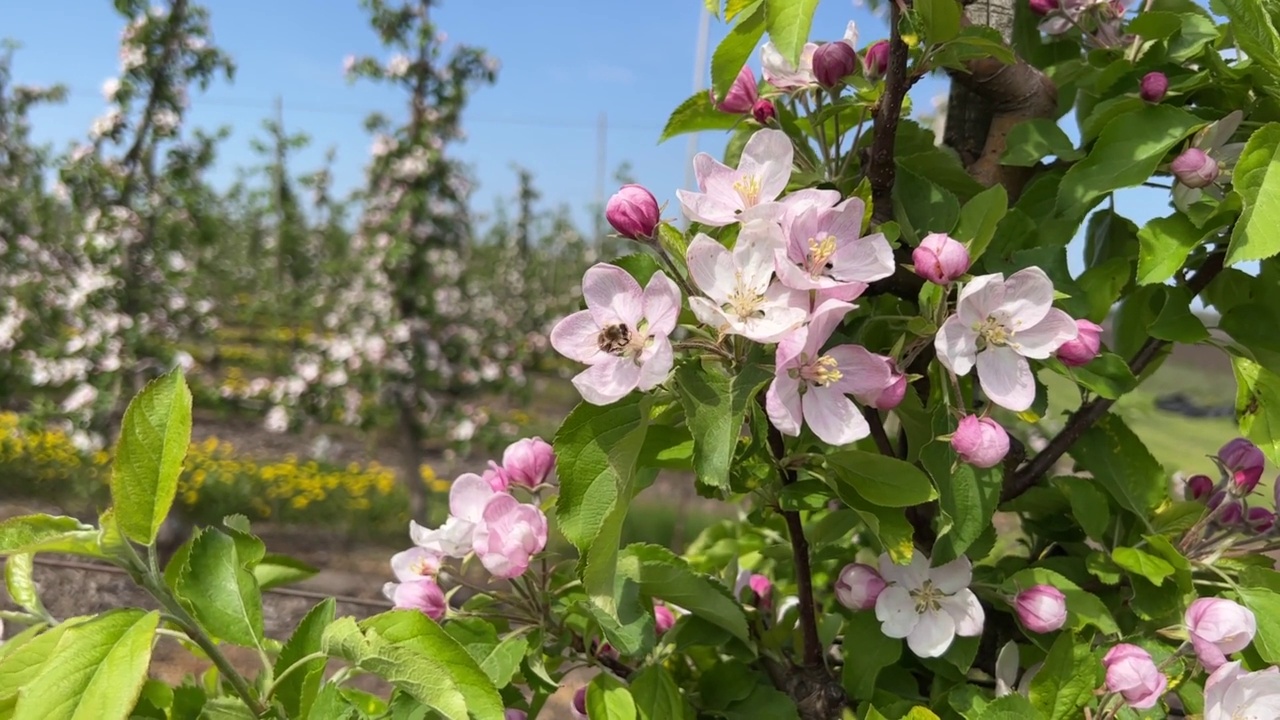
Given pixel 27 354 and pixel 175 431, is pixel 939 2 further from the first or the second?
pixel 27 354

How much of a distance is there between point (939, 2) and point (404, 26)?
4.45 meters

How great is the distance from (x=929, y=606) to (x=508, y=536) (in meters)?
0.46

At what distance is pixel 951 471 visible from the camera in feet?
2.55

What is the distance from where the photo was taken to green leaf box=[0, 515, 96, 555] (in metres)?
0.63

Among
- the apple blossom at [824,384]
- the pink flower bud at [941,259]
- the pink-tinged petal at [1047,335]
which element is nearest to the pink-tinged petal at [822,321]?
the apple blossom at [824,384]

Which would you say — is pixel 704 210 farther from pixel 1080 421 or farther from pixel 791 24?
pixel 1080 421

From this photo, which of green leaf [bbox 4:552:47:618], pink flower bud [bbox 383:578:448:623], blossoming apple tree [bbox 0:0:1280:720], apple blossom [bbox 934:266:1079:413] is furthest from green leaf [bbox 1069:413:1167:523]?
green leaf [bbox 4:552:47:618]

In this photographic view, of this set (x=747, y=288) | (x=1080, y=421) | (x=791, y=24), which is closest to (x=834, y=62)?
(x=791, y=24)

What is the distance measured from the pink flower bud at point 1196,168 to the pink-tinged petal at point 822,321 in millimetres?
465

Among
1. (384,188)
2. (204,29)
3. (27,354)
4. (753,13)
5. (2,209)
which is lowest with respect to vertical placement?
(27,354)

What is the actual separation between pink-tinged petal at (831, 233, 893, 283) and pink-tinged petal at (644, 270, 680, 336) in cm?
13

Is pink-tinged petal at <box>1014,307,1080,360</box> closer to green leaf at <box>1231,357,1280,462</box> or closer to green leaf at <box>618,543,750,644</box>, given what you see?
green leaf at <box>1231,357,1280,462</box>

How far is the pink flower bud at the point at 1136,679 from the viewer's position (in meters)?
0.77

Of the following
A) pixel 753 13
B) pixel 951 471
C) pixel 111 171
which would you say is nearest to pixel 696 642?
pixel 951 471
